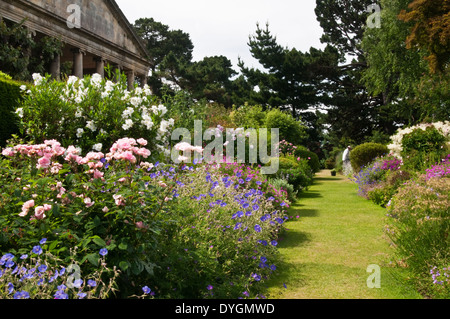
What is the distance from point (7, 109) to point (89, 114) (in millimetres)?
3836

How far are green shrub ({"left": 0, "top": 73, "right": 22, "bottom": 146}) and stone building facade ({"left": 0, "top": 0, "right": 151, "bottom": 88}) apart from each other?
10.3m

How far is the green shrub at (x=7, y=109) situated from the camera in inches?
332

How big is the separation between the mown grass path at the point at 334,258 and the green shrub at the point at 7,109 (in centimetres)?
646

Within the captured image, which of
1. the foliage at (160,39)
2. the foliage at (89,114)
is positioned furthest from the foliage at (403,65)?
the foliage at (160,39)

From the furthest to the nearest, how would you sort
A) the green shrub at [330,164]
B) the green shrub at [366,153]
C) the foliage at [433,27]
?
the green shrub at [330,164]
the green shrub at [366,153]
the foliage at [433,27]

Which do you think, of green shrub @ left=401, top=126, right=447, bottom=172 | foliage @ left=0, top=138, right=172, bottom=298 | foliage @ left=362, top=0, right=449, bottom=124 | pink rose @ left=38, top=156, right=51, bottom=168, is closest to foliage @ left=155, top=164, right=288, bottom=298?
foliage @ left=0, top=138, right=172, bottom=298

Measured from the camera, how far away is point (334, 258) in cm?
552

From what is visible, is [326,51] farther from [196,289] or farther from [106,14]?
[196,289]

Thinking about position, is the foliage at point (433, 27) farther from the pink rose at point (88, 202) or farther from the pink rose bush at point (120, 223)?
the pink rose at point (88, 202)

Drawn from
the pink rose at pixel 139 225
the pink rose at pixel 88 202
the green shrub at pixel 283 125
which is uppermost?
the green shrub at pixel 283 125

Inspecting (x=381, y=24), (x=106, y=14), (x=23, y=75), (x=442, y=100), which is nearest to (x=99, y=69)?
(x=106, y=14)

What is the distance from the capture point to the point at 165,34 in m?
47.3

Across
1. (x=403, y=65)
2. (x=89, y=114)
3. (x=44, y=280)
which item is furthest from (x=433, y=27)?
(x=44, y=280)

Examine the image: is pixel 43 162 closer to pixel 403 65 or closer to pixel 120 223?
pixel 120 223
